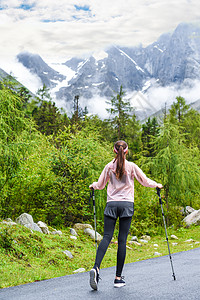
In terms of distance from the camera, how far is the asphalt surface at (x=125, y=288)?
14.9ft

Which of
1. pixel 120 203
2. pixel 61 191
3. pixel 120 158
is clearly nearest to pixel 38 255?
pixel 120 203

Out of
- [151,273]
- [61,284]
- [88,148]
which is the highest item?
[61,284]

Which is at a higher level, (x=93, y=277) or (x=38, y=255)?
(x=93, y=277)

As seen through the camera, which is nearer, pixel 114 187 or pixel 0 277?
pixel 114 187

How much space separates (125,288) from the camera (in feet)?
16.5

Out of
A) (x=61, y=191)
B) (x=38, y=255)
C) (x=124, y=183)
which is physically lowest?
(x=61, y=191)

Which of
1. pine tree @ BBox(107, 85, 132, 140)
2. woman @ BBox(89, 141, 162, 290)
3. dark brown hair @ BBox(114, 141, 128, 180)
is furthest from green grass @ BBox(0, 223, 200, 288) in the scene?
pine tree @ BBox(107, 85, 132, 140)

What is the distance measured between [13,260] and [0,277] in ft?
4.70

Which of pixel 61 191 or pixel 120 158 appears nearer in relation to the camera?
pixel 120 158

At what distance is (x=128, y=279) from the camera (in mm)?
5883

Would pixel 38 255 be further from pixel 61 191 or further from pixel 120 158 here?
pixel 61 191

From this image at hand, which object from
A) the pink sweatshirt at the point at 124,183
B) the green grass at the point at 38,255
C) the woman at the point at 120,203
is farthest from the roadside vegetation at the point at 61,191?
the pink sweatshirt at the point at 124,183

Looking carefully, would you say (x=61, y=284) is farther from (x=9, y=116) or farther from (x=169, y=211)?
(x=169, y=211)

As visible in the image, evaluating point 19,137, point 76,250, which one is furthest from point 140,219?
point 19,137
